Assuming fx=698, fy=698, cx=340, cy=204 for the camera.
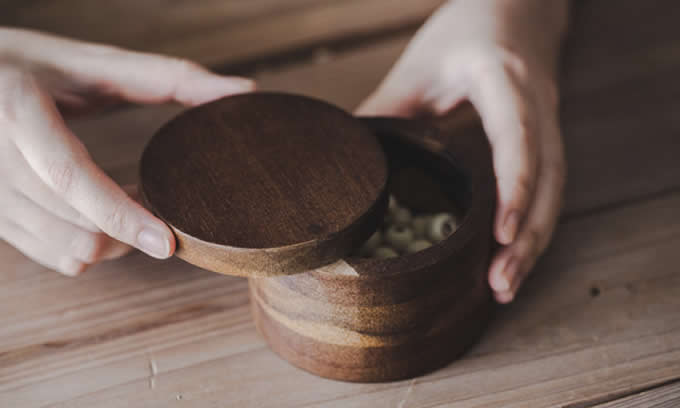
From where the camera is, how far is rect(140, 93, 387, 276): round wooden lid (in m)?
0.48

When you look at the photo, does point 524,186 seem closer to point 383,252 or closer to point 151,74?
point 383,252

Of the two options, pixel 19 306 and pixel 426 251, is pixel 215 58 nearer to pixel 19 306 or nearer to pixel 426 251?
pixel 19 306

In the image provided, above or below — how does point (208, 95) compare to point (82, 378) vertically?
above

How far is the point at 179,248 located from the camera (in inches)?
20.0

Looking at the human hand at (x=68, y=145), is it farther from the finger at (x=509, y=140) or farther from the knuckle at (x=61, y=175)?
the finger at (x=509, y=140)

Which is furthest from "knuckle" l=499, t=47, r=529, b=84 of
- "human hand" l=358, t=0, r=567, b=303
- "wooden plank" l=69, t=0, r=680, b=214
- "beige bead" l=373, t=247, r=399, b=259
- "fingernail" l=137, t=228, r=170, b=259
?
"fingernail" l=137, t=228, r=170, b=259

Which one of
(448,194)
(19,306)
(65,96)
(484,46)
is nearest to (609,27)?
→ (484,46)

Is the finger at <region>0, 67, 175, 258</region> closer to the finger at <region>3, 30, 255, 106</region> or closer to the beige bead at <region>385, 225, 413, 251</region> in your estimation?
the finger at <region>3, 30, 255, 106</region>

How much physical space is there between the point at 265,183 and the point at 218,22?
54 centimetres

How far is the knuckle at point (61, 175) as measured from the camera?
1.83 feet

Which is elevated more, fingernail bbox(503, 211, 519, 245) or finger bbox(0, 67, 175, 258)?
finger bbox(0, 67, 175, 258)

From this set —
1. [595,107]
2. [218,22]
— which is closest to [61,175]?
[218,22]

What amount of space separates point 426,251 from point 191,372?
9.0 inches

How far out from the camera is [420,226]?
25.5 inches
